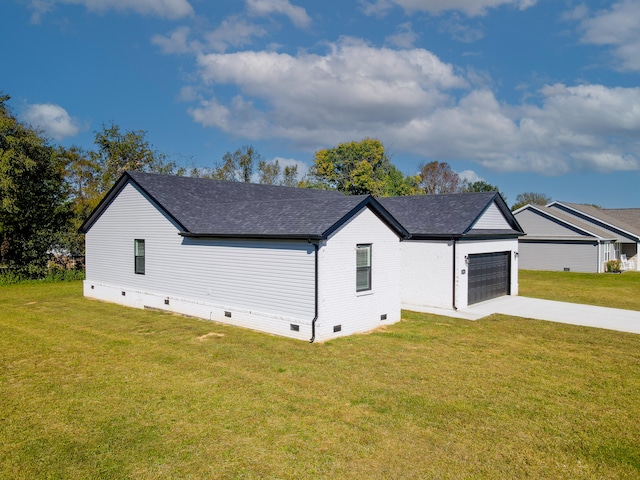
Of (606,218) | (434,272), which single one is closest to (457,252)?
(434,272)

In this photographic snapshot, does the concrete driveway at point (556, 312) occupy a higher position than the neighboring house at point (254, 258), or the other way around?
the neighboring house at point (254, 258)

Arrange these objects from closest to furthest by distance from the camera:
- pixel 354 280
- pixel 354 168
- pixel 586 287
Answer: pixel 354 280
pixel 586 287
pixel 354 168

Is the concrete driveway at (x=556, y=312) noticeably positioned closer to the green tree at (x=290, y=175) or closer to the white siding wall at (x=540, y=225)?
the white siding wall at (x=540, y=225)

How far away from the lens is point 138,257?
19172 mm

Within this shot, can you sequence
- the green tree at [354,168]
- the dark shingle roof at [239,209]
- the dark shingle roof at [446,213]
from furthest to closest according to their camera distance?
→ the green tree at [354,168] < the dark shingle roof at [446,213] < the dark shingle roof at [239,209]

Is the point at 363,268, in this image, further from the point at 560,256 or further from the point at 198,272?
the point at 560,256

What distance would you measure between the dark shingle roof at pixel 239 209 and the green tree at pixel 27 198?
7875 mm

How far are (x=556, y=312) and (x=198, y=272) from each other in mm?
14372

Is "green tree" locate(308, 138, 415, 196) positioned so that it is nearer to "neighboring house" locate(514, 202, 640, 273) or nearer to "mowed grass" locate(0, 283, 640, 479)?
"neighboring house" locate(514, 202, 640, 273)

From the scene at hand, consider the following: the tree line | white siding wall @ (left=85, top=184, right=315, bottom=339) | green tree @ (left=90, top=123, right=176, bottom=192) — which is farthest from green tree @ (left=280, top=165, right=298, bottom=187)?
white siding wall @ (left=85, top=184, right=315, bottom=339)

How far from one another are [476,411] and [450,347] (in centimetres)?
435

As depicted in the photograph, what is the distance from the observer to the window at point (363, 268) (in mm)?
14008

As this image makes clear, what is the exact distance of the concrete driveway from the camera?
1543 cm

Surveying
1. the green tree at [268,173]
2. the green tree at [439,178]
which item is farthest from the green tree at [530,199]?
the green tree at [268,173]
